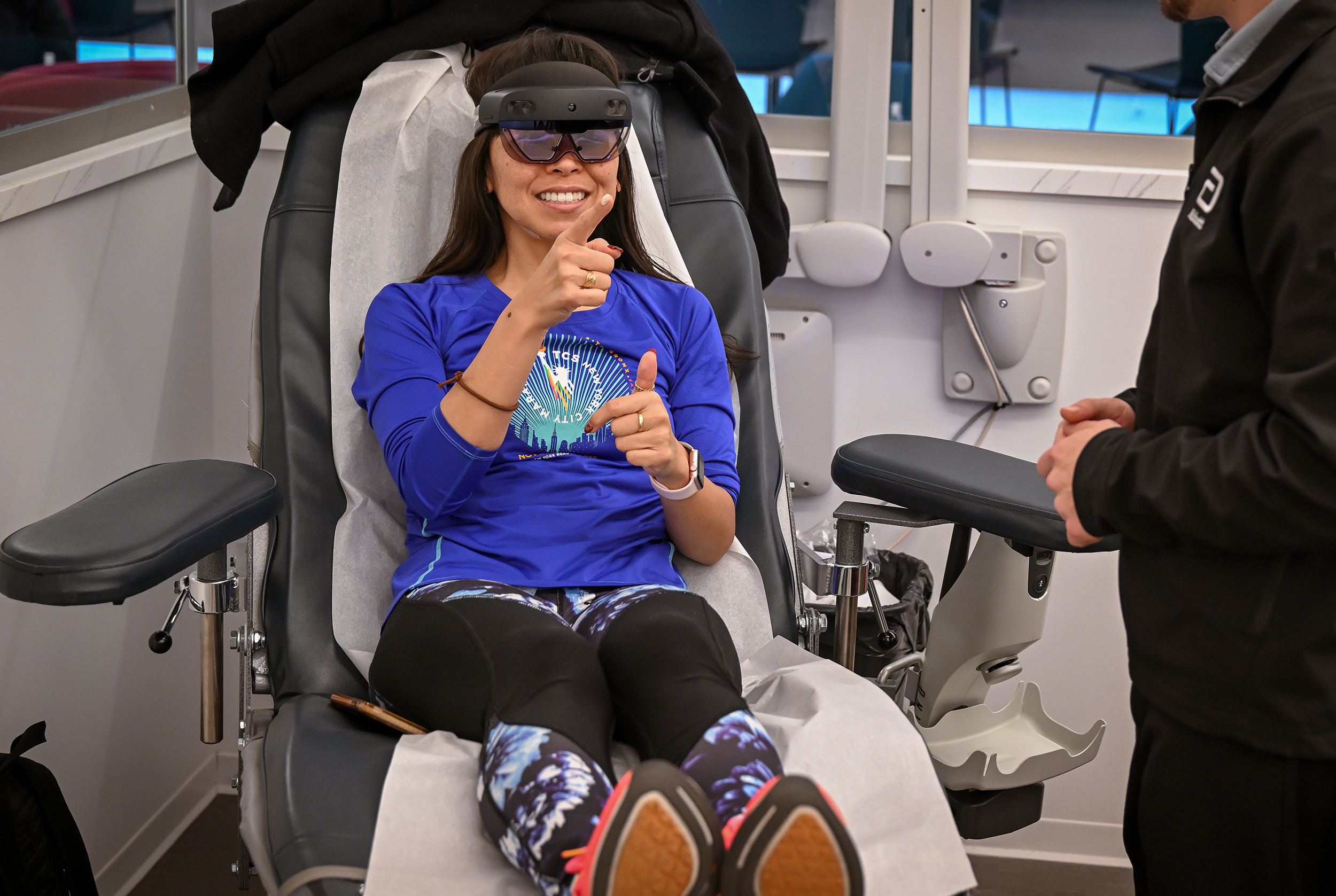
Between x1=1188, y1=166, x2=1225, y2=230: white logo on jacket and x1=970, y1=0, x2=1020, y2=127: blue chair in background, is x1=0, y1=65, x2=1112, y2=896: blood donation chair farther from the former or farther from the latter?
x1=970, y1=0, x2=1020, y2=127: blue chair in background

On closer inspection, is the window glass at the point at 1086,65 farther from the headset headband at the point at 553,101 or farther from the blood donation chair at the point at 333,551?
the headset headband at the point at 553,101

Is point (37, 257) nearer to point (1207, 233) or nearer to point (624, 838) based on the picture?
point (624, 838)

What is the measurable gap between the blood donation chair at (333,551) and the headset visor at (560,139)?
359 millimetres

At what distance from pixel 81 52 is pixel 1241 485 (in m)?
1.88

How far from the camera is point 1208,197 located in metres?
1.03

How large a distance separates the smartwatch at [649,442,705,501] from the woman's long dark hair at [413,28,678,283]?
0.42 metres

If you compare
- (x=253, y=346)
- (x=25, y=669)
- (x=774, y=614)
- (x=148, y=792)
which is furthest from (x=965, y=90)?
(x=148, y=792)

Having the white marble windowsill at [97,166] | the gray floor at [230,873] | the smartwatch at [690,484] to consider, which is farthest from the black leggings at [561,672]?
the gray floor at [230,873]

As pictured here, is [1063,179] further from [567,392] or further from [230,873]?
[230,873]

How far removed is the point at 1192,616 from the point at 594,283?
67cm

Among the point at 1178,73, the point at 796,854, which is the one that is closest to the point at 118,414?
the point at 796,854

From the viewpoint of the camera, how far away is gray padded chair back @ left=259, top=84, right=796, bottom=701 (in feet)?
4.89

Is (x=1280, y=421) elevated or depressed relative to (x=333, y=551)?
elevated

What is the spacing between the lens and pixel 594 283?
1.27m
